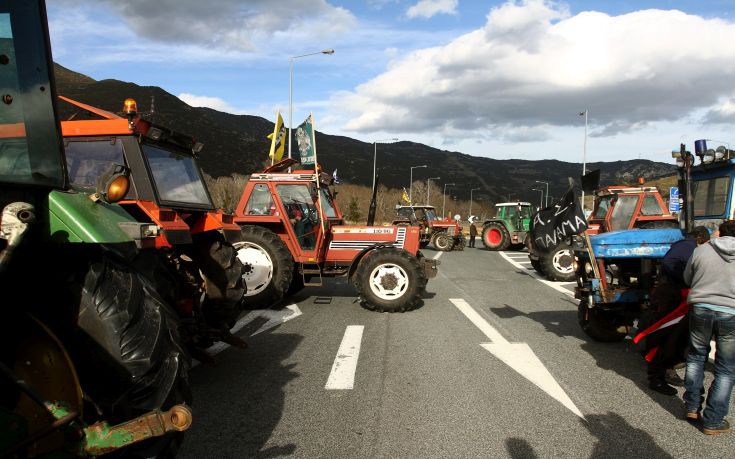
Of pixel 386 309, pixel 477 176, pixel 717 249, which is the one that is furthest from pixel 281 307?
pixel 477 176

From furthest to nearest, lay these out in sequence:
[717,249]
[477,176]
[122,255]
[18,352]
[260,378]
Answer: [477,176] < [260,378] < [717,249] < [122,255] < [18,352]

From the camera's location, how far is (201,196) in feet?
18.9

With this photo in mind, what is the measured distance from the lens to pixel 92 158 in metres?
4.80

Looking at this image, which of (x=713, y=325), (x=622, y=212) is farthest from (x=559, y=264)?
(x=713, y=325)

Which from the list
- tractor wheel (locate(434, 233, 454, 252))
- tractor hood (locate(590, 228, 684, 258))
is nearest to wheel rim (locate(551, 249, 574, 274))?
tractor hood (locate(590, 228, 684, 258))

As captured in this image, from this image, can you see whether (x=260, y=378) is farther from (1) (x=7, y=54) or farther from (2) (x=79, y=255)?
(1) (x=7, y=54)

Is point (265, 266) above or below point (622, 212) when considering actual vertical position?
below

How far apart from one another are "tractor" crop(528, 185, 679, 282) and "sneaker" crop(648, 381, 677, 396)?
7885mm

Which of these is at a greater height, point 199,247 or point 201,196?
point 201,196

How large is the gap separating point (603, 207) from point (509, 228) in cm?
1096

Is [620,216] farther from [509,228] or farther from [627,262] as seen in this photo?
[509,228]

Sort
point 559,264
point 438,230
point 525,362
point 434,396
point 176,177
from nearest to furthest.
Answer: point 434,396
point 176,177
point 525,362
point 559,264
point 438,230

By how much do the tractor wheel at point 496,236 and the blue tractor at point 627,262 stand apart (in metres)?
17.6

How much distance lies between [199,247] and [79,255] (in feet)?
9.66
